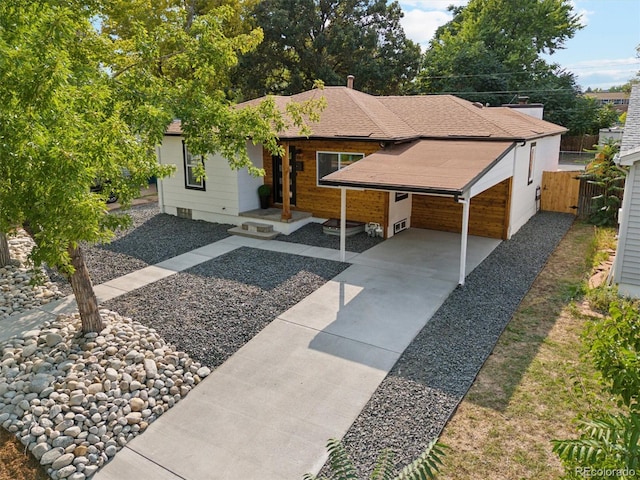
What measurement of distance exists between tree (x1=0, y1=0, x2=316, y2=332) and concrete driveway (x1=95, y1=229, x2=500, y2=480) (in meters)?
2.26

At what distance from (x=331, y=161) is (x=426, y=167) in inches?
151

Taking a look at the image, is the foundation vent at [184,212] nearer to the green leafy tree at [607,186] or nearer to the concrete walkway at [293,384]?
the concrete walkway at [293,384]

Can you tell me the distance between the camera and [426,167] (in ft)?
34.1

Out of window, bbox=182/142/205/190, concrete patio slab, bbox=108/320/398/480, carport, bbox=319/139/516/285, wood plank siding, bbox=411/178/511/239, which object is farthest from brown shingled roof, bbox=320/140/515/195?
window, bbox=182/142/205/190

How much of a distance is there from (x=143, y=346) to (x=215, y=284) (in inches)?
108

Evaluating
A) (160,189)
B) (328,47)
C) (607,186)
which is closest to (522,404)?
(607,186)

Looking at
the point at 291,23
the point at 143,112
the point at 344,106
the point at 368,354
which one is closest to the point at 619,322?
the point at 368,354

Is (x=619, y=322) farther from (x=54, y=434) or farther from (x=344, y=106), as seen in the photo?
(x=344, y=106)

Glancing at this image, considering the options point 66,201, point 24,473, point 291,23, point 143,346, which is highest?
point 291,23

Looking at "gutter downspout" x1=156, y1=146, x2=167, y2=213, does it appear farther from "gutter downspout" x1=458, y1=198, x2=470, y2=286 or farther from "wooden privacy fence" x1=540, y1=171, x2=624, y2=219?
"wooden privacy fence" x1=540, y1=171, x2=624, y2=219

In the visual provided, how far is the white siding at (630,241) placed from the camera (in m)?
8.40

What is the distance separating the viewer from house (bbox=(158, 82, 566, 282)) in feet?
36.9

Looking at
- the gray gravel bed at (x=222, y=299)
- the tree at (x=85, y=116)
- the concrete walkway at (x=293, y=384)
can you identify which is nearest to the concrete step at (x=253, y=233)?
the gray gravel bed at (x=222, y=299)

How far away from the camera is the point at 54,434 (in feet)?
16.5
